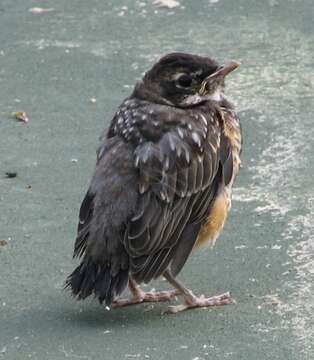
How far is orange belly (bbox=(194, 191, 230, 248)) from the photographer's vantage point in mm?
6836

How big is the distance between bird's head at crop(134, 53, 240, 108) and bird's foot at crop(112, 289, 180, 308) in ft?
3.23

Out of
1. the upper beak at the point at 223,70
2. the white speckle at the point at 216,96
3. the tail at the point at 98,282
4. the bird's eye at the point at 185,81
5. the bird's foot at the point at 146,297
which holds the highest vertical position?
the upper beak at the point at 223,70

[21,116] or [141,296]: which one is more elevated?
[21,116]

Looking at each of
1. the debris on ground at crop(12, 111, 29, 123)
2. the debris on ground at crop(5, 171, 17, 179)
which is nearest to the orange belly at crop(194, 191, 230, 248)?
the debris on ground at crop(5, 171, 17, 179)

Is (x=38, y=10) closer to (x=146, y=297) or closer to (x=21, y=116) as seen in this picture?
(x=21, y=116)

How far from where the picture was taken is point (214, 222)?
6836 mm

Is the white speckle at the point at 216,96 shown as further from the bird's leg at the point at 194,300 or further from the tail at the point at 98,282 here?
the tail at the point at 98,282

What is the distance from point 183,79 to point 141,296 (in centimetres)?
114

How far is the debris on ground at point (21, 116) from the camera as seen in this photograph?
917 cm

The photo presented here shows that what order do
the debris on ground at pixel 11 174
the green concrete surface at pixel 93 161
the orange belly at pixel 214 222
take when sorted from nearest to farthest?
the green concrete surface at pixel 93 161 < the orange belly at pixel 214 222 < the debris on ground at pixel 11 174

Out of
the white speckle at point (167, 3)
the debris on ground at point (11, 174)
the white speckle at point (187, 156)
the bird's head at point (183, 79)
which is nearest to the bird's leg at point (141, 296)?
the white speckle at point (187, 156)

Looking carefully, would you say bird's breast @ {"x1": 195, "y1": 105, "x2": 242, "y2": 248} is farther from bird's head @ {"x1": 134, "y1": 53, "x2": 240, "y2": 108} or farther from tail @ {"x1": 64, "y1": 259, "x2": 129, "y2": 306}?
tail @ {"x1": 64, "y1": 259, "x2": 129, "y2": 306}

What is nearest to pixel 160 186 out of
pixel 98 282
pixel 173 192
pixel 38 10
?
pixel 173 192

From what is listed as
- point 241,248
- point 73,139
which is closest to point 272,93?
point 73,139
